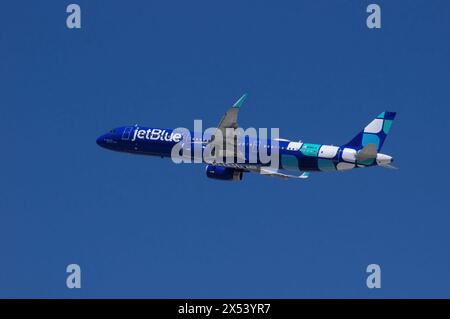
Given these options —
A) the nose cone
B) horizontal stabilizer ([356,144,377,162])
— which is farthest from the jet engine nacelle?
horizontal stabilizer ([356,144,377,162])

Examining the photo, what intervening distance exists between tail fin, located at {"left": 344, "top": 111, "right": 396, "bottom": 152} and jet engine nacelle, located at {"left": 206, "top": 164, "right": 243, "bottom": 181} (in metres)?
9.89

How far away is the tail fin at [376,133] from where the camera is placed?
8356 centimetres

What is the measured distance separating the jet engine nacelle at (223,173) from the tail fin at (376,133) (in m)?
9.89

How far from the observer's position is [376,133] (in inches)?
3300

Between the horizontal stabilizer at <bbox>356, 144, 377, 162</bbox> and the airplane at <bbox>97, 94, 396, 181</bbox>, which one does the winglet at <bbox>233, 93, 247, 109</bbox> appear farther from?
the horizontal stabilizer at <bbox>356, 144, 377, 162</bbox>

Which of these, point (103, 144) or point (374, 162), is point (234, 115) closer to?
point (374, 162)

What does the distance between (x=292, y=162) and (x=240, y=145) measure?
14.0ft

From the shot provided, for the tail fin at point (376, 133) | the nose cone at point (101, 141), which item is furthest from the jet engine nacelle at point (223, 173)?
the tail fin at point (376, 133)

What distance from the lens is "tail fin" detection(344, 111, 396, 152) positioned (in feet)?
274

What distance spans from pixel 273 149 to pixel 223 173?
17.0 feet

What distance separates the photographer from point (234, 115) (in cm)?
7981

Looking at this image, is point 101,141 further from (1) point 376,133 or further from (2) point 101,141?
(1) point 376,133

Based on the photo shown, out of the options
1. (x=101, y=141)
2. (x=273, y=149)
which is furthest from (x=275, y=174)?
(x=101, y=141)

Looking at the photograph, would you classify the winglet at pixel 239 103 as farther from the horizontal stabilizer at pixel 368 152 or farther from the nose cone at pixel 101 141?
the nose cone at pixel 101 141
